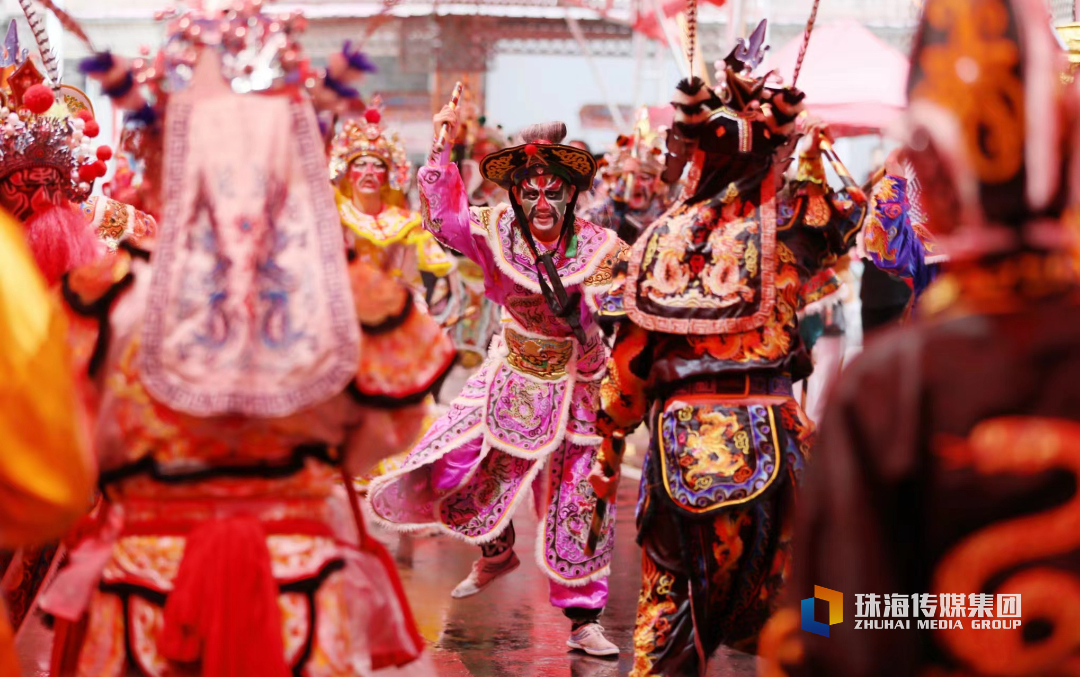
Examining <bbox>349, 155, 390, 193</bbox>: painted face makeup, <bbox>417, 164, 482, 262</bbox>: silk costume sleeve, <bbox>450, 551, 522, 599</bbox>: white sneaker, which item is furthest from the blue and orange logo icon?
<bbox>349, 155, 390, 193</bbox>: painted face makeup

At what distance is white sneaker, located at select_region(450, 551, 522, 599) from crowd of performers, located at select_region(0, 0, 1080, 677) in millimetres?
1909

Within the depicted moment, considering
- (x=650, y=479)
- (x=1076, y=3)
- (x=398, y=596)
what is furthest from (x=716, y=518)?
(x=1076, y=3)

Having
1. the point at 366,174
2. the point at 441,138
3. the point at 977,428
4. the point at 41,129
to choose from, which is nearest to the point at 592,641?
the point at 441,138

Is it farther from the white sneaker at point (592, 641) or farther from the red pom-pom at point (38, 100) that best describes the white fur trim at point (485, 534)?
the red pom-pom at point (38, 100)

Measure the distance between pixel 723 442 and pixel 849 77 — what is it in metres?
7.47

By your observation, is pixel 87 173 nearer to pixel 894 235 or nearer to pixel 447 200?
pixel 447 200

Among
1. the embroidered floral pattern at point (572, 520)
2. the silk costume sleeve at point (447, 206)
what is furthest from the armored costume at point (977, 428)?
the silk costume sleeve at point (447, 206)

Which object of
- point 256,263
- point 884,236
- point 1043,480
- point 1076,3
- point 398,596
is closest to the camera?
point 1043,480

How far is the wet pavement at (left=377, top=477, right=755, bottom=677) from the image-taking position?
5574 millimetres

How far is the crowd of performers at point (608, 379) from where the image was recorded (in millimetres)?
2057

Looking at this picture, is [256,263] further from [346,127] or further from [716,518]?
[346,127]

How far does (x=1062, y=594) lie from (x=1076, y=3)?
191 inches

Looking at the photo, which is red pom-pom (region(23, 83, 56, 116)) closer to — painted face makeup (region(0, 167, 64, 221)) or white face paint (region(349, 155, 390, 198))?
painted face makeup (region(0, 167, 64, 221))

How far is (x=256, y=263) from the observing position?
279 cm
